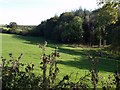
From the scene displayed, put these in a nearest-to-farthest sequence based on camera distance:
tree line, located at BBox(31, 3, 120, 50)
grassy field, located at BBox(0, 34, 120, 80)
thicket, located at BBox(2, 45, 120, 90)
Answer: thicket, located at BBox(2, 45, 120, 90)
grassy field, located at BBox(0, 34, 120, 80)
tree line, located at BBox(31, 3, 120, 50)

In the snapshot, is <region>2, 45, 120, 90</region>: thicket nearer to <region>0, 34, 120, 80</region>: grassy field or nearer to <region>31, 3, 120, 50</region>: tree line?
<region>0, 34, 120, 80</region>: grassy field

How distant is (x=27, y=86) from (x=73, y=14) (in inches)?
2573

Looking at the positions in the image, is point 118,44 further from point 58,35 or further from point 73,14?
point 73,14

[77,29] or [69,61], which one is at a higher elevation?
[77,29]

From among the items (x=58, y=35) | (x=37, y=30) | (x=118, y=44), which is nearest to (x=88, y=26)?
(x=58, y=35)

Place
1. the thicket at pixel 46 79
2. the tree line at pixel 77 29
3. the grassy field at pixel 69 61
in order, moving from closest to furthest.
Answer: the thicket at pixel 46 79, the grassy field at pixel 69 61, the tree line at pixel 77 29

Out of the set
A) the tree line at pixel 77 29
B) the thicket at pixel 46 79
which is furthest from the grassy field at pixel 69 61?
the tree line at pixel 77 29

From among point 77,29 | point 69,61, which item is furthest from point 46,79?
point 77,29

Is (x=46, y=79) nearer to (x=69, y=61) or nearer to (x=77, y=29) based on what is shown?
(x=69, y=61)

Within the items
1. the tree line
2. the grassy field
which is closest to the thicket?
the grassy field

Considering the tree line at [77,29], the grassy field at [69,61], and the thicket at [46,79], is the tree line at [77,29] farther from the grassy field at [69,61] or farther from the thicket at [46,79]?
the thicket at [46,79]

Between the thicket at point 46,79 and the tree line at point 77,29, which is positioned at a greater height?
the tree line at point 77,29

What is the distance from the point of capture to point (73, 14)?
72.5 metres

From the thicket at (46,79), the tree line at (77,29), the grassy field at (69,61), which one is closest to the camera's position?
the thicket at (46,79)
